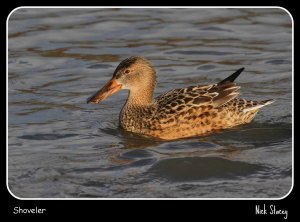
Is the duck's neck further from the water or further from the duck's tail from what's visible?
the duck's tail

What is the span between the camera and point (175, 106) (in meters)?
10.4

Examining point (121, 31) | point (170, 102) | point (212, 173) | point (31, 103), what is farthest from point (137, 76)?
point (121, 31)

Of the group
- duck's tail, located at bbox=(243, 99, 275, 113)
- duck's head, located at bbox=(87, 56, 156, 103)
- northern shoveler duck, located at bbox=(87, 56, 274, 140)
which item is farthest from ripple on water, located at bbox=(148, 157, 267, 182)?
duck's head, located at bbox=(87, 56, 156, 103)

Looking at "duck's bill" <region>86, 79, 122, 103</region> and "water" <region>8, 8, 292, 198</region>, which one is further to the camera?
"duck's bill" <region>86, 79, 122, 103</region>

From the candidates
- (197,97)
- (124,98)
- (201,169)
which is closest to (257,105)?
(197,97)

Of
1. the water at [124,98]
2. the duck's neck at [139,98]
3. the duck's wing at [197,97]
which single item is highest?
the duck's wing at [197,97]

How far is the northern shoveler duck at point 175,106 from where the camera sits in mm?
10359

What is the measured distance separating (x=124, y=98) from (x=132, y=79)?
1.16 m

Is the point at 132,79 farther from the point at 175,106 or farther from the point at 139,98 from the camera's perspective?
the point at 175,106

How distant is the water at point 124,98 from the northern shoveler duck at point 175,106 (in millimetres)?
185

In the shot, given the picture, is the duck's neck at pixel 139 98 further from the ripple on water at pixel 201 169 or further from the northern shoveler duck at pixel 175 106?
the ripple on water at pixel 201 169

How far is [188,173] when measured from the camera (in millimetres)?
9062

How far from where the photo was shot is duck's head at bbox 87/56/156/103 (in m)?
11.1

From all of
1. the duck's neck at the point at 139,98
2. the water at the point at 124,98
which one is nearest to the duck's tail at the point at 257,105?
the water at the point at 124,98
